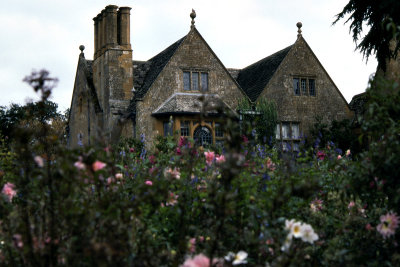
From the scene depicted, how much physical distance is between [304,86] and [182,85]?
639 centimetres

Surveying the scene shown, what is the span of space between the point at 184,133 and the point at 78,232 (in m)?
20.9

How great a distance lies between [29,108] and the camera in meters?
3.58

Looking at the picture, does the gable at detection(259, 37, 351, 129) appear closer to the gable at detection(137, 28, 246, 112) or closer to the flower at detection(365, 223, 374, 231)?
the gable at detection(137, 28, 246, 112)

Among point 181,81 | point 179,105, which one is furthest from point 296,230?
point 181,81

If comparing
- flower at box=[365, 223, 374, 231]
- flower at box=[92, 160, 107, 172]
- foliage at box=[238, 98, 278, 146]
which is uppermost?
foliage at box=[238, 98, 278, 146]

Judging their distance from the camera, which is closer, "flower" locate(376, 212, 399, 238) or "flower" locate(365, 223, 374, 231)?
"flower" locate(376, 212, 399, 238)

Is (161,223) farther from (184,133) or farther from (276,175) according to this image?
(184,133)

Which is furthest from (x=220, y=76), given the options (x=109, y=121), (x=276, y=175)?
(x=276, y=175)

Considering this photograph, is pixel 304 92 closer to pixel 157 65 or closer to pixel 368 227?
pixel 157 65

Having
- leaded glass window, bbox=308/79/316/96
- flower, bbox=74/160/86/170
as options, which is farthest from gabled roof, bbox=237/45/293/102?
flower, bbox=74/160/86/170

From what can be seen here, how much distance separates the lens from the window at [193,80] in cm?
2480

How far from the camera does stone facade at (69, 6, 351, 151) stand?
24000 mm

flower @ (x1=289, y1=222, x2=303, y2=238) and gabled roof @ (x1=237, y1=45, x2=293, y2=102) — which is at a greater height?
gabled roof @ (x1=237, y1=45, x2=293, y2=102)

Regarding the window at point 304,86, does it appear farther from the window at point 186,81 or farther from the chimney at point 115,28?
the chimney at point 115,28
